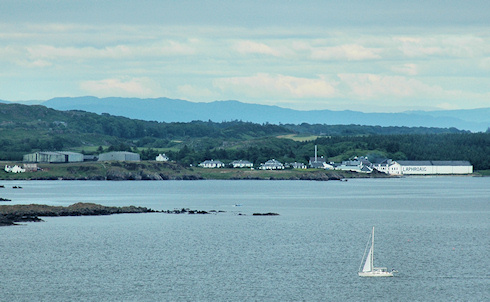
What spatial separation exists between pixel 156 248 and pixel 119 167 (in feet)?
391

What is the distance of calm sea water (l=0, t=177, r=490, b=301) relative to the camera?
41750mm

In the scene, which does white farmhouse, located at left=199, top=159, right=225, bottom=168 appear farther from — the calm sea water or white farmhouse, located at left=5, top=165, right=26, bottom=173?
the calm sea water

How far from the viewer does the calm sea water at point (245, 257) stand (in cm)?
4175

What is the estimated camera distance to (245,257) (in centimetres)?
5319

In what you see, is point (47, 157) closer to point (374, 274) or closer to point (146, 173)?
point (146, 173)

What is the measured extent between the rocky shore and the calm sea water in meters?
2.85

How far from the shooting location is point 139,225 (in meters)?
72.6

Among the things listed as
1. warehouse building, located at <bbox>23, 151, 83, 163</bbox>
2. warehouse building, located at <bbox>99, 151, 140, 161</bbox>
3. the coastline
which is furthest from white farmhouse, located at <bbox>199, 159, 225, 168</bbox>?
warehouse building, located at <bbox>23, 151, 83, 163</bbox>

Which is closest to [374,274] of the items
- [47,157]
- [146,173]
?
[146,173]

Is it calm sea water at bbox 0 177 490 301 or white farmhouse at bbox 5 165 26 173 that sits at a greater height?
white farmhouse at bbox 5 165 26 173

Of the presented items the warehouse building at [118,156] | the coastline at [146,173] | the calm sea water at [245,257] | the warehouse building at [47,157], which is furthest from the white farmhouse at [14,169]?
the calm sea water at [245,257]

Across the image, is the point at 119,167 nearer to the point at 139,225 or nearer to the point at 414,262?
the point at 139,225

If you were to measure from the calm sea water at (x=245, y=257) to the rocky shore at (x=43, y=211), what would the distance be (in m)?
2.85

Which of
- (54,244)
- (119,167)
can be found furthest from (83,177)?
(54,244)
